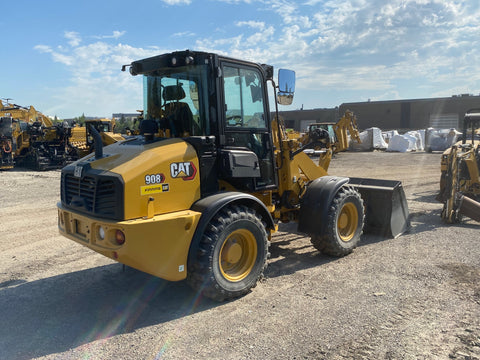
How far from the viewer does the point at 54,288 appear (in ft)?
15.7

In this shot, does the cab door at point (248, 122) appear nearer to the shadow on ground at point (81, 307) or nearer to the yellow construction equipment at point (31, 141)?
the shadow on ground at point (81, 307)

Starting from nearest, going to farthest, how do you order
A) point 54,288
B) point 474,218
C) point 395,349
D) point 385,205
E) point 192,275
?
point 395,349 → point 192,275 → point 54,288 → point 385,205 → point 474,218

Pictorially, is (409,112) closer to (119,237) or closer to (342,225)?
(342,225)

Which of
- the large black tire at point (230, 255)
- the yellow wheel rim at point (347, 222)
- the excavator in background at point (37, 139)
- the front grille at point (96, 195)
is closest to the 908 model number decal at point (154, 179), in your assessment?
the front grille at point (96, 195)

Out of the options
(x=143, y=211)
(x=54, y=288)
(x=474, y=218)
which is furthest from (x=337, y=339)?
(x=474, y=218)

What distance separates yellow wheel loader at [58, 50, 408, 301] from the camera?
12.2 ft

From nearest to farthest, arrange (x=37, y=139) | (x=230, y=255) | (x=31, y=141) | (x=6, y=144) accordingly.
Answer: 1. (x=230, y=255)
2. (x=6, y=144)
3. (x=31, y=141)
4. (x=37, y=139)

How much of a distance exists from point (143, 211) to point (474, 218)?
6156 mm

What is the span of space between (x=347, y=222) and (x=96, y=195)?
3695mm

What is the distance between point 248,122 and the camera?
472 cm

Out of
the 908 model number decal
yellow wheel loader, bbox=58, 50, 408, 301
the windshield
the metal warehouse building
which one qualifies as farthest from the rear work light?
the metal warehouse building

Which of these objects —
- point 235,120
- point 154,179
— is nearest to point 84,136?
point 235,120

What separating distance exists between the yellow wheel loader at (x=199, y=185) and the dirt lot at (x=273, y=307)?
1.42ft

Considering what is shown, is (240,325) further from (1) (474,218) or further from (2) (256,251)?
(1) (474,218)
